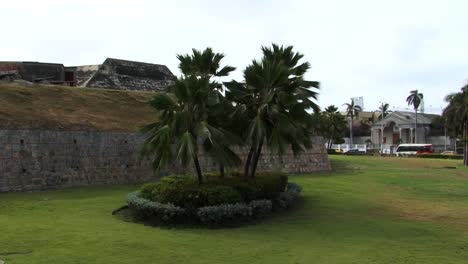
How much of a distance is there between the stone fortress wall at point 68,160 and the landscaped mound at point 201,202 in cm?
561

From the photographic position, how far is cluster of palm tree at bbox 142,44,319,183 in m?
14.0

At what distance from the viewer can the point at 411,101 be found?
9831 centimetres

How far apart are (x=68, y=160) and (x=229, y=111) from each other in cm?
763

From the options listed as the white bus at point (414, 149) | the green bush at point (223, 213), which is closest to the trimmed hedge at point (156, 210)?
the green bush at point (223, 213)

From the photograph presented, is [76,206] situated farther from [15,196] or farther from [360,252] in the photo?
[360,252]

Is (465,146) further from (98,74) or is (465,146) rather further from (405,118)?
(405,118)

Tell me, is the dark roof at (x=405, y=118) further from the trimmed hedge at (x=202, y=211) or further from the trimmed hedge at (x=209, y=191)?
the trimmed hedge at (x=202, y=211)

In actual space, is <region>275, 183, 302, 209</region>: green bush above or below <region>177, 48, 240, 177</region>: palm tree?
below

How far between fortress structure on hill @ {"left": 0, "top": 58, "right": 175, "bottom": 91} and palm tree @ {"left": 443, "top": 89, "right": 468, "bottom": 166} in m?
27.0

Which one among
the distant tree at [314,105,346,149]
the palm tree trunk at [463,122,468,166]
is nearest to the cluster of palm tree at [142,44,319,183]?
the palm tree trunk at [463,122,468,166]

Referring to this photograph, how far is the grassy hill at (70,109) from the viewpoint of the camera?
19.9m

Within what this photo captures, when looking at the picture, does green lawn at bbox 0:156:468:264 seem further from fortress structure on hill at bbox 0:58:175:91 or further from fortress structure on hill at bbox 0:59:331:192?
fortress structure on hill at bbox 0:58:175:91

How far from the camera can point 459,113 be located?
47312 millimetres

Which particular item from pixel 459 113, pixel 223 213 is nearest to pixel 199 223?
pixel 223 213
